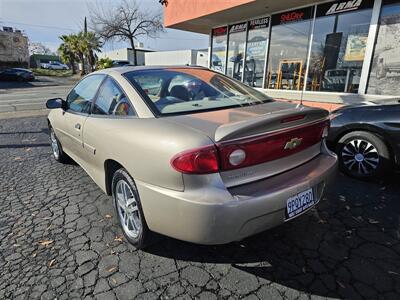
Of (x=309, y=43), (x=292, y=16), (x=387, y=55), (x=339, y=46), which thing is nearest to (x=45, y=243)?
(x=387, y=55)

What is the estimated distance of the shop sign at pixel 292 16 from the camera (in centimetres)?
916

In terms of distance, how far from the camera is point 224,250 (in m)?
2.49

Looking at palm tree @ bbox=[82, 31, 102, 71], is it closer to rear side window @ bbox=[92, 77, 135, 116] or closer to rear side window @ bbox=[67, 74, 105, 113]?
rear side window @ bbox=[67, 74, 105, 113]

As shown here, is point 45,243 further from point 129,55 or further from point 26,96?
point 129,55

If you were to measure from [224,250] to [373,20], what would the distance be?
7944 mm

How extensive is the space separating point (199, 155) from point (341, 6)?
870 cm

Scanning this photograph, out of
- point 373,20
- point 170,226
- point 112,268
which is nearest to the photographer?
point 170,226

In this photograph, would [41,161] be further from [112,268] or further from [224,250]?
[224,250]

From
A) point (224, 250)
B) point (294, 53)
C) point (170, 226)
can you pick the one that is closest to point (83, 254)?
point (170, 226)

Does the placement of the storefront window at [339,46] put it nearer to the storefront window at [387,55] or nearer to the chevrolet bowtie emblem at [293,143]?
the storefront window at [387,55]

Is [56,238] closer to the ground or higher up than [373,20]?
closer to the ground

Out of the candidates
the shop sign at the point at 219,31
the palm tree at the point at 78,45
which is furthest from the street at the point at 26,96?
the palm tree at the point at 78,45

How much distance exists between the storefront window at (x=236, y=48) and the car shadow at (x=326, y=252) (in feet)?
32.4

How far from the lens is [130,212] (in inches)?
97.7
